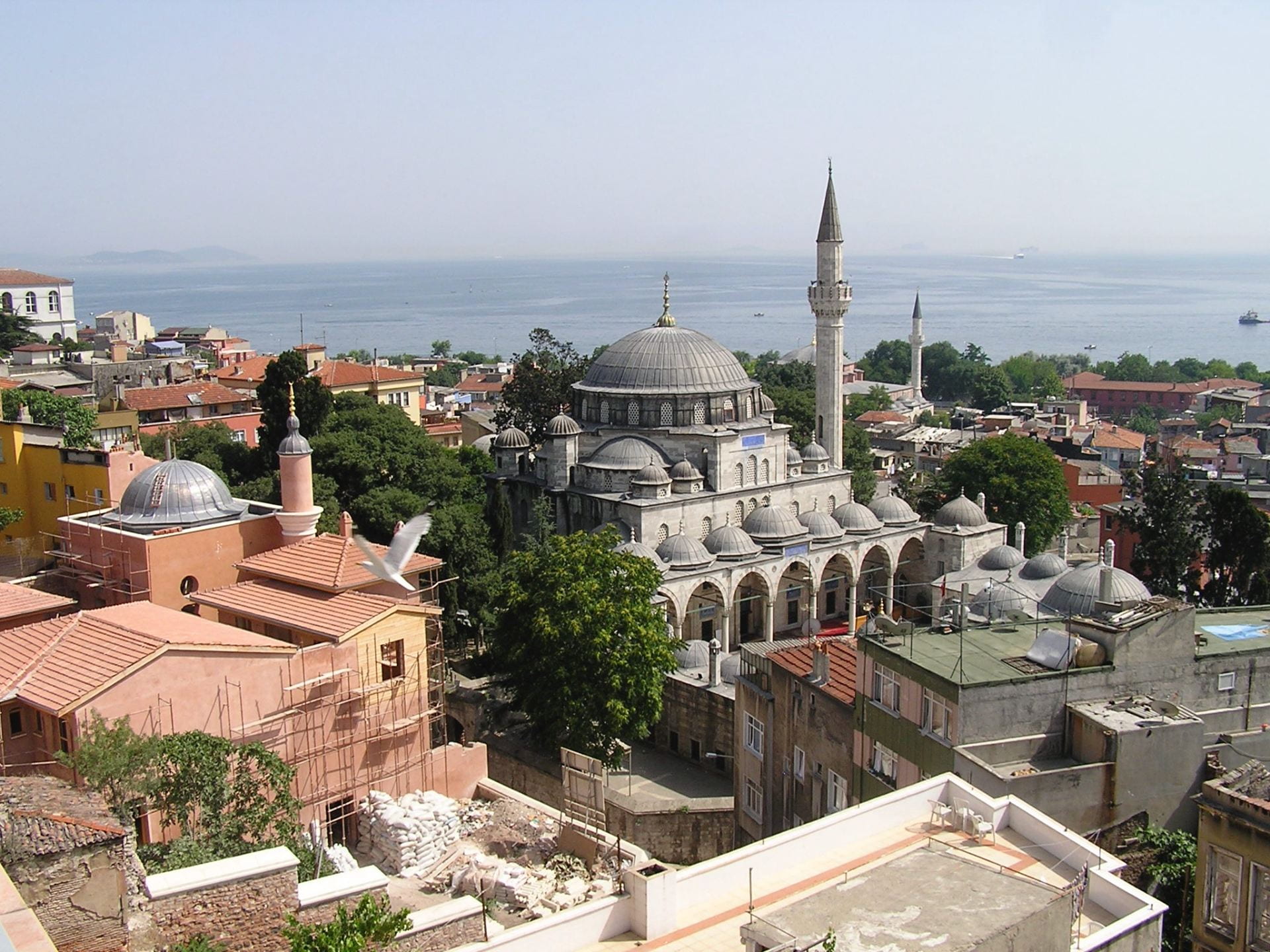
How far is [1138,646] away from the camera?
39.9 feet

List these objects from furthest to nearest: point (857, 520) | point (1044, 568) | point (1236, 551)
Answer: point (857, 520), point (1044, 568), point (1236, 551)

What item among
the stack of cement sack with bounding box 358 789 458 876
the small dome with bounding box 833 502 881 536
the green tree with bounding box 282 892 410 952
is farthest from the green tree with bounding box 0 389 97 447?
the green tree with bounding box 282 892 410 952

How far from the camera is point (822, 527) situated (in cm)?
3056

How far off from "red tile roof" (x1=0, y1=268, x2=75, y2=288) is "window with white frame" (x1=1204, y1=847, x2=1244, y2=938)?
6240cm

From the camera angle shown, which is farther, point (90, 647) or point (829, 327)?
point (829, 327)

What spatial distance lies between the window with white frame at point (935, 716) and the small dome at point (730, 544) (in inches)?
650

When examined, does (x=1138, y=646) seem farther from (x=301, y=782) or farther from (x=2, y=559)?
(x=2, y=559)

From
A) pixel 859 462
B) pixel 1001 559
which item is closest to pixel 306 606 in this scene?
pixel 1001 559

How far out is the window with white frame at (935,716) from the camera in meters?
11.5

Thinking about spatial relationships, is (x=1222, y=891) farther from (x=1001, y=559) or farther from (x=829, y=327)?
(x=829, y=327)

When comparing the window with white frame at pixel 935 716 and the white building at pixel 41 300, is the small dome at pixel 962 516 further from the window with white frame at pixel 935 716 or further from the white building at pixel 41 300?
the white building at pixel 41 300

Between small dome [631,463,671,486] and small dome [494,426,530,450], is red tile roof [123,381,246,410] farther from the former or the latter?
small dome [631,463,671,486]

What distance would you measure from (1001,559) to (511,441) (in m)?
12.9

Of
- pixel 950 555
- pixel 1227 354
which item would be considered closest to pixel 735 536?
pixel 950 555
